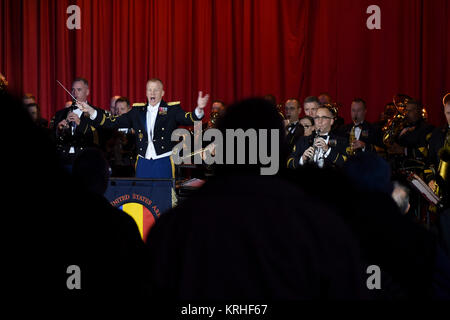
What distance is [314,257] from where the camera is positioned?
1.51 m

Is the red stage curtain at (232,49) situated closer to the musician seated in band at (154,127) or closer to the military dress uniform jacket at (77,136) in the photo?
the military dress uniform jacket at (77,136)

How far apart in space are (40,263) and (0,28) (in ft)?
37.0

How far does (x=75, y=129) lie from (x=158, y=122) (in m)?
1.00

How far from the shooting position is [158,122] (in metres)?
6.32

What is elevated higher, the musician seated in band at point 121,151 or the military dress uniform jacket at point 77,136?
the military dress uniform jacket at point 77,136

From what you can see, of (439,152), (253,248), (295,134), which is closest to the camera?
(253,248)

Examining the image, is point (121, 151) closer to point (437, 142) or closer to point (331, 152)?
point (331, 152)

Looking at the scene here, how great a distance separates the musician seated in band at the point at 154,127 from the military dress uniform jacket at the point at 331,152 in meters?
1.24

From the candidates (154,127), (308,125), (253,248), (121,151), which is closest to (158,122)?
(154,127)

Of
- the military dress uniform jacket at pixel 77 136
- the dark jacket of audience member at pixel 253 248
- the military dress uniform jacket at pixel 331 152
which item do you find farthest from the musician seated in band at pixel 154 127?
the dark jacket of audience member at pixel 253 248

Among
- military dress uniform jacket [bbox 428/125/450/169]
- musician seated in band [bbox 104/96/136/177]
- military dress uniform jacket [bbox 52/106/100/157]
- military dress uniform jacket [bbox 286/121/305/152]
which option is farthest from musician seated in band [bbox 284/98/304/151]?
military dress uniform jacket [bbox 52/106/100/157]

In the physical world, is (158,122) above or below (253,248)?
above

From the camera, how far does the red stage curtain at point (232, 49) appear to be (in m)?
9.58
